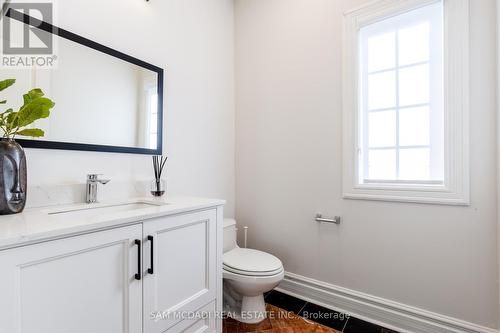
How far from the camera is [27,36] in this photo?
117 cm

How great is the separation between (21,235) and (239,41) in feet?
7.27

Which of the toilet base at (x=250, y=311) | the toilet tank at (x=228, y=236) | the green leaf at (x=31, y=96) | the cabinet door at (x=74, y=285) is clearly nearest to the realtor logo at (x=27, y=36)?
the green leaf at (x=31, y=96)

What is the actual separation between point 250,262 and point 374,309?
2.90ft

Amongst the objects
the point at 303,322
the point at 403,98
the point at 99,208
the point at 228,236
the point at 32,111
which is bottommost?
the point at 303,322

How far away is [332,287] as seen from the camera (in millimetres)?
1852

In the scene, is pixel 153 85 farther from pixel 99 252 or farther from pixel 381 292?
pixel 381 292

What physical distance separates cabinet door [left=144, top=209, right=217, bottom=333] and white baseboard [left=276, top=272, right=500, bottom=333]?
0.90 metres

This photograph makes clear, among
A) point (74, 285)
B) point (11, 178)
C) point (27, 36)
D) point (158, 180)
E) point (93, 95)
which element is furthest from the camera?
point (158, 180)

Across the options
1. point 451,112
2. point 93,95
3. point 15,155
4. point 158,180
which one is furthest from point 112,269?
point 451,112

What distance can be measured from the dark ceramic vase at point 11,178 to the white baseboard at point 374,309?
1797 millimetres

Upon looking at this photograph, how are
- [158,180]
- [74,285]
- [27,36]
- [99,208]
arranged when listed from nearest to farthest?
[74,285] → [27,36] → [99,208] → [158,180]

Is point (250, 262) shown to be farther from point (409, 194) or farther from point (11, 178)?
point (11, 178)

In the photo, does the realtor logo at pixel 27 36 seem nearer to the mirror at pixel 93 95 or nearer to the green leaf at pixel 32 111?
the mirror at pixel 93 95

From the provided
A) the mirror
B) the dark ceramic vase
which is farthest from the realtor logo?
the dark ceramic vase
